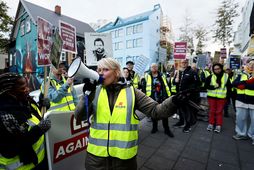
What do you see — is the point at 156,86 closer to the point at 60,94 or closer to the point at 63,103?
the point at 63,103

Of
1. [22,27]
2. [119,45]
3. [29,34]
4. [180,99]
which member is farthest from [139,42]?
[180,99]

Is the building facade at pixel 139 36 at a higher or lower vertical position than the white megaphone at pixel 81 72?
higher

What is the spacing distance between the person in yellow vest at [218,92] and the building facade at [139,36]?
945 inches

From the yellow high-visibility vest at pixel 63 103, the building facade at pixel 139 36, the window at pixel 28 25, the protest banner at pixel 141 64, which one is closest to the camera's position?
the yellow high-visibility vest at pixel 63 103

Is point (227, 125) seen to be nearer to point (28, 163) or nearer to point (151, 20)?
point (28, 163)

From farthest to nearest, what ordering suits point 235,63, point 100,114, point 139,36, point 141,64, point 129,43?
point 129,43, point 139,36, point 235,63, point 141,64, point 100,114

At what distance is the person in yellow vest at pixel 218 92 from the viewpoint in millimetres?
4991

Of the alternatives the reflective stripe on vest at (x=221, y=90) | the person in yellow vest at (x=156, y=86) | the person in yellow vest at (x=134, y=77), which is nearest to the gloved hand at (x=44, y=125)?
the person in yellow vest at (x=156, y=86)

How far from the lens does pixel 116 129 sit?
1727mm

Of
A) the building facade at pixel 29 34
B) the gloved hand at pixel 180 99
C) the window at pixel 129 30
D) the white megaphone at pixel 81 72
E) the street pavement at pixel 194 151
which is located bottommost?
the street pavement at pixel 194 151

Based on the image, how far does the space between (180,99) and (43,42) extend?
2.36 m

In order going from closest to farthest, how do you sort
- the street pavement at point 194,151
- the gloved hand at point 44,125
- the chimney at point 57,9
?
the gloved hand at point 44,125
the street pavement at point 194,151
the chimney at point 57,9

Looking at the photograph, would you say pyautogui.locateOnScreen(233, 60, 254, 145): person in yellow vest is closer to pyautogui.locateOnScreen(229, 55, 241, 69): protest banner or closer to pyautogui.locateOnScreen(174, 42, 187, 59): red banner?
pyautogui.locateOnScreen(174, 42, 187, 59): red banner

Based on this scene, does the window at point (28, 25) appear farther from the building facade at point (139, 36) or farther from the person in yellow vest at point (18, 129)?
the person in yellow vest at point (18, 129)
